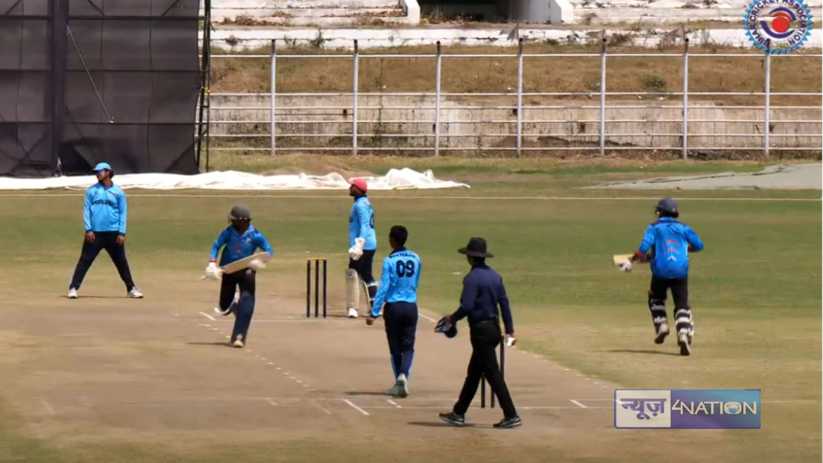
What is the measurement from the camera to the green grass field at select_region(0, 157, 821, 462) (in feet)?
67.8

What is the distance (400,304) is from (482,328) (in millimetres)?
1856

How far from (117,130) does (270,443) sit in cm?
3298

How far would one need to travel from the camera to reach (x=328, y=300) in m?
27.9

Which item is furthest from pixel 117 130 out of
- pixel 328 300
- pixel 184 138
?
pixel 328 300

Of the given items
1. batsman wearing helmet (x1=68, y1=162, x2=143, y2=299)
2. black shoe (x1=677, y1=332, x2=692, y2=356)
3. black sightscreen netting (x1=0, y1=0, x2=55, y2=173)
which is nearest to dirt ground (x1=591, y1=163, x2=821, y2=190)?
black sightscreen netting (x1=0, y1=0, x2=55, y2=173)

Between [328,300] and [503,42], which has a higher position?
[503,42]

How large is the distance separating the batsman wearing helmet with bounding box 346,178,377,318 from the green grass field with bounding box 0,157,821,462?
1.37 metres

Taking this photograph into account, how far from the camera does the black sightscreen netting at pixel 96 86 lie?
158 feet

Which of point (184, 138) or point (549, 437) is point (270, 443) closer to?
point (549, 437)

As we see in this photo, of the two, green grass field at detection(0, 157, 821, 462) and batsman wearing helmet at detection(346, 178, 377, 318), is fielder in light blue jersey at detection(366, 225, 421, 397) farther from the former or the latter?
batsman wearing helmet at detection(346, 178, 377, 318)

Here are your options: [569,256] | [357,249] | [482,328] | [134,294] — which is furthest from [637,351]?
[569,256]

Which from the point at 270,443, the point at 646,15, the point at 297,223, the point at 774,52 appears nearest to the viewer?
the point at 270,443

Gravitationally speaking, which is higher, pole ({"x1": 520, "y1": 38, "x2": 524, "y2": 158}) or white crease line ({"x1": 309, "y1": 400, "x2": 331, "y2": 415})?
pole ({"x1": 520, "y1": 38, "x2": 524, "y2": 158})

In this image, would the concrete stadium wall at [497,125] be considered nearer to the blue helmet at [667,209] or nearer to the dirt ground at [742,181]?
the dirt ground at [742,181]
